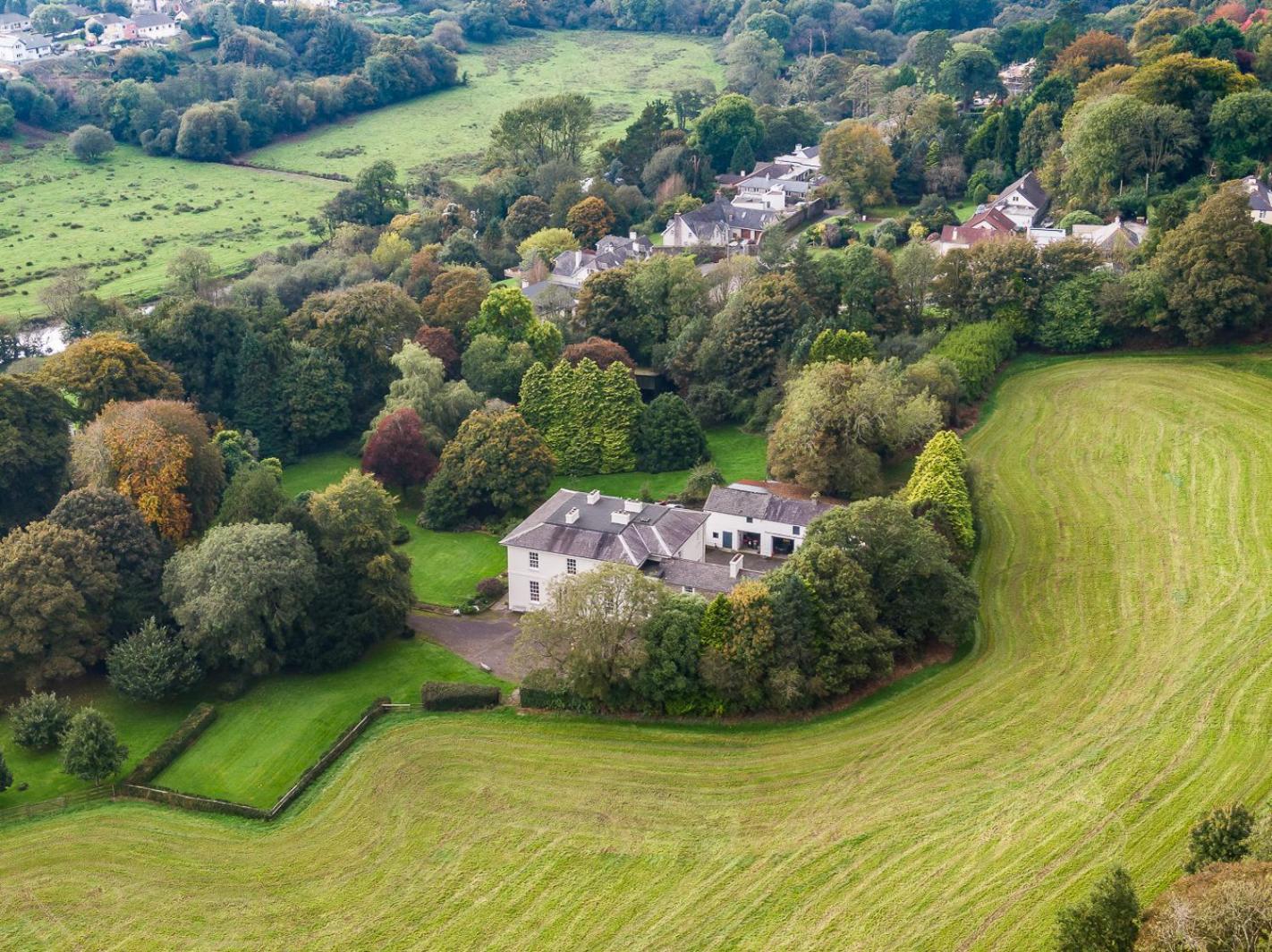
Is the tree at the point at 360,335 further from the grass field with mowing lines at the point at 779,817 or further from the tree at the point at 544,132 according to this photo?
the tree at the point at 544,132

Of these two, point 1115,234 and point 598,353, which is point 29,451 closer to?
point 598,353

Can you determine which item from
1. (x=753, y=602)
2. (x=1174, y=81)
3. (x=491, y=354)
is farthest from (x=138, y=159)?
(x=753, y=602)

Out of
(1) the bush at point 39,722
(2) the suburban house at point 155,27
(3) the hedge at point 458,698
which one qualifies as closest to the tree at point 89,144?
(2) the suburban house at point 155,27

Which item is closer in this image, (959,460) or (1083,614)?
(1083,614)

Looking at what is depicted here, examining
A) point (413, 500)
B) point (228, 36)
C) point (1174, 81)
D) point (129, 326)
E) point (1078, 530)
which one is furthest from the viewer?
point (228, 36)

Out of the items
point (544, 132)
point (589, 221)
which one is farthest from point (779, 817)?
point (544, 132)

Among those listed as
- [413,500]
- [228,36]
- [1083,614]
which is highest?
[228,36]

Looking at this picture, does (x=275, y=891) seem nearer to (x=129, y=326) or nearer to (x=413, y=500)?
(x=413, y=500)
